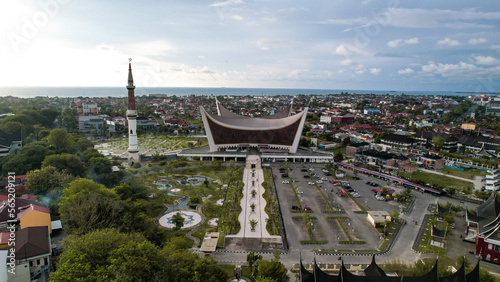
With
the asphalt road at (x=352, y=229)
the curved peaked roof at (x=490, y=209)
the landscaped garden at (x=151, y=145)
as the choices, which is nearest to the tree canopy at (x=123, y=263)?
the asphalt road at (x=352, y=229)

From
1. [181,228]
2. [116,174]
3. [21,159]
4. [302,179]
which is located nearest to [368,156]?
[302,179]

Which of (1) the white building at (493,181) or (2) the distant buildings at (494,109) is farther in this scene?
(2) the distant buildings at (494,109)

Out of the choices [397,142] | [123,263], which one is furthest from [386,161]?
[123,263]

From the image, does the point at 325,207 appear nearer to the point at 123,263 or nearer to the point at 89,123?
the point at 123,263

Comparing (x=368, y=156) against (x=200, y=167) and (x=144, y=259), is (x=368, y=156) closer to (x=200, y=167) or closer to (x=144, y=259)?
(x=200, y=167)

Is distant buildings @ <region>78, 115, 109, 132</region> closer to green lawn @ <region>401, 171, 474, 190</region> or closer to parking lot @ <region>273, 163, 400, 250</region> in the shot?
parking lot @ <region>273, 163, 400, 250</region>

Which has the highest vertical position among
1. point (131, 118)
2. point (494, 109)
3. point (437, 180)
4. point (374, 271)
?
point (494, 109)

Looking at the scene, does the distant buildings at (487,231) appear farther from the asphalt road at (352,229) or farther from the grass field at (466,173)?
the grass field at (466,173)

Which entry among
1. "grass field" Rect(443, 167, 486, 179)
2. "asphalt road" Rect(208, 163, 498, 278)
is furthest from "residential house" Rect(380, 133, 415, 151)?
"asphalt road" Rect(208, 163, 498, 278)

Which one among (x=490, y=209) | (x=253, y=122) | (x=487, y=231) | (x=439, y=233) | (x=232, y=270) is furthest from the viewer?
(x=253, y=122)
